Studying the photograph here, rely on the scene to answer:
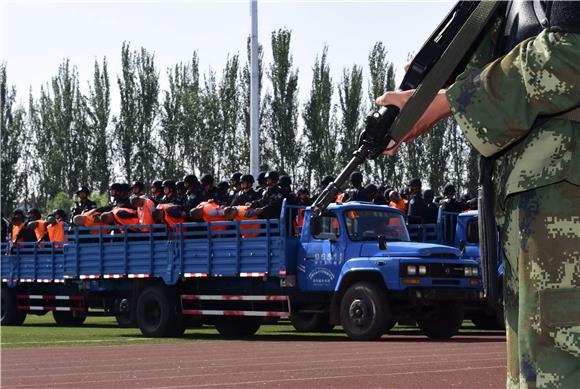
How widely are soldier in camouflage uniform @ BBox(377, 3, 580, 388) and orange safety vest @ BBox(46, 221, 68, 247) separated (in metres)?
22.6

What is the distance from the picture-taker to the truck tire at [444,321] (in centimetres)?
1859

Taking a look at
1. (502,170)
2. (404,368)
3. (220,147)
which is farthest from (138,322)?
(220,147)

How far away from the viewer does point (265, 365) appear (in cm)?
1219

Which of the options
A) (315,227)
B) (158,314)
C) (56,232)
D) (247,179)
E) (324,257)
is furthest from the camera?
(56,232)

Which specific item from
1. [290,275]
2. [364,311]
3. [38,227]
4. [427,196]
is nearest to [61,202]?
[38,227]

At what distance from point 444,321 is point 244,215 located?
3.47m

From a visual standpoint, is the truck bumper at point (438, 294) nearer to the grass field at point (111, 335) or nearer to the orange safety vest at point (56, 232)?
the grass field at point (111, 335)

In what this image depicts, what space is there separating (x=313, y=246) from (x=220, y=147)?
116 ft

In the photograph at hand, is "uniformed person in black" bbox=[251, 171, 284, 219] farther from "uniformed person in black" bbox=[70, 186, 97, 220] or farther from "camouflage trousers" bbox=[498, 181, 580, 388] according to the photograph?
"camouflage trousers" bbox=[498, 181, 580, 388]

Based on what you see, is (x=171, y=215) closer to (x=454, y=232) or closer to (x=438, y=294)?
(x=454, y=232)

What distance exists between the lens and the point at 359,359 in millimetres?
12891

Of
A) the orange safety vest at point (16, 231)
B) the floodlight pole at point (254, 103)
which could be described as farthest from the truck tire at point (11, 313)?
the floodlight pole at point (254, 103)

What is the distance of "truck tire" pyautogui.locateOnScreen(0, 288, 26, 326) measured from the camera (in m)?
25.5

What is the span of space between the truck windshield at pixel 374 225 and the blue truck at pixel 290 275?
15mm
